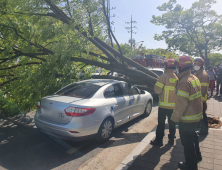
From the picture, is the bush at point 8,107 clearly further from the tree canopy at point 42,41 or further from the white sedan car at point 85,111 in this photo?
the white sedan car at point 85,111

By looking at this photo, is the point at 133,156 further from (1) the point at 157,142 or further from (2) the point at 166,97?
(2) the point at 166,97

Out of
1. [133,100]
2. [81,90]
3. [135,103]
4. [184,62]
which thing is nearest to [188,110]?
[184,62]

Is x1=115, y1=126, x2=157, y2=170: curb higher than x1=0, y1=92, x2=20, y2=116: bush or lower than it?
lower

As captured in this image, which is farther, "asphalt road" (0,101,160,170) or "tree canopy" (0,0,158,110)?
"tree canopy" (0,0,158,110)

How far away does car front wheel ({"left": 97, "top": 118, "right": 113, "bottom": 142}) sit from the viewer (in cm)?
452

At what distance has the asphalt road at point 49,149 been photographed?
147 inches

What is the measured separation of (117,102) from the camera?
512 centimetres

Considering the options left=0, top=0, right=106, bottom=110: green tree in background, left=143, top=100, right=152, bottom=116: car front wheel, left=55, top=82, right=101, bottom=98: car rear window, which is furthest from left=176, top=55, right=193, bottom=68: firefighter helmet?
left=143, top=100, right=152, bottom=116: car front wheel

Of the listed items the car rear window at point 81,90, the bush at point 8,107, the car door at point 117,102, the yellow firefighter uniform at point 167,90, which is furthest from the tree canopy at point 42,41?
the yellow firefighter uniform at point 167,90

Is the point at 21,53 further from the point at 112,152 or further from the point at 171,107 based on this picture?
the point at 171,107

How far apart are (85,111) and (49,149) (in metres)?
1.25

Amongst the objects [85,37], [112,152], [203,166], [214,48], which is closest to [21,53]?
[85,37]

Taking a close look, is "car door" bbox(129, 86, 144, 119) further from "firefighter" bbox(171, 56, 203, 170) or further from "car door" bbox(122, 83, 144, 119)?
"firefighter" bbox(171, 56, 203, 170)

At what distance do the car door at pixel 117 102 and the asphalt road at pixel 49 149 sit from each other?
536 mm
